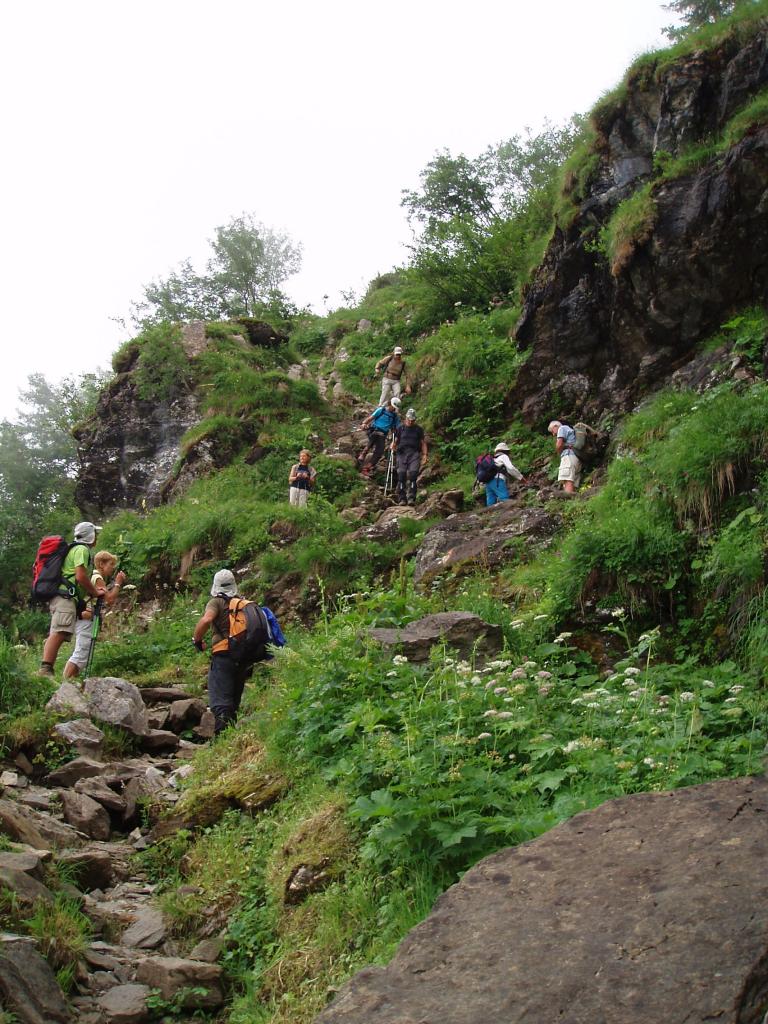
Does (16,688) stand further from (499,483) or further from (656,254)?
(656,254)

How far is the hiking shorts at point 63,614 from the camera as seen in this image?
9625mm

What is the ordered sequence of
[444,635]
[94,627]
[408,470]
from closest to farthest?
[444,635]
[94,627]
[408,470]

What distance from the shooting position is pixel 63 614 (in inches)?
379

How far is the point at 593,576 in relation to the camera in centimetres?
817

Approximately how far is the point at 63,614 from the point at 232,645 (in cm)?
269

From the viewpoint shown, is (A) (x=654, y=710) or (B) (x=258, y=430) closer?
(A) (x=654, y=710)

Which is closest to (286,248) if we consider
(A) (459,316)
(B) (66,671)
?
(A) (459,316)

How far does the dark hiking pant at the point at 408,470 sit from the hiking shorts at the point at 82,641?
7529 mm

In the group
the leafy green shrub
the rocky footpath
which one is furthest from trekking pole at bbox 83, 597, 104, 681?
the leafy green shrub

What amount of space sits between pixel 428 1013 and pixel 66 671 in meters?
7.90

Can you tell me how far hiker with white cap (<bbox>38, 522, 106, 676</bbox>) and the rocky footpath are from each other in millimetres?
1337

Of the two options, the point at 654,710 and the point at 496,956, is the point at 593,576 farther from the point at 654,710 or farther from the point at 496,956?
the point at 496,956

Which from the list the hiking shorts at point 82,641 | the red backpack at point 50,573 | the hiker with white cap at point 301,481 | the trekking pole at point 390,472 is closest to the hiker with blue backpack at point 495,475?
the trekking pole at point 390,472

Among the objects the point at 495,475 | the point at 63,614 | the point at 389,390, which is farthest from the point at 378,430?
the point at 63,614
